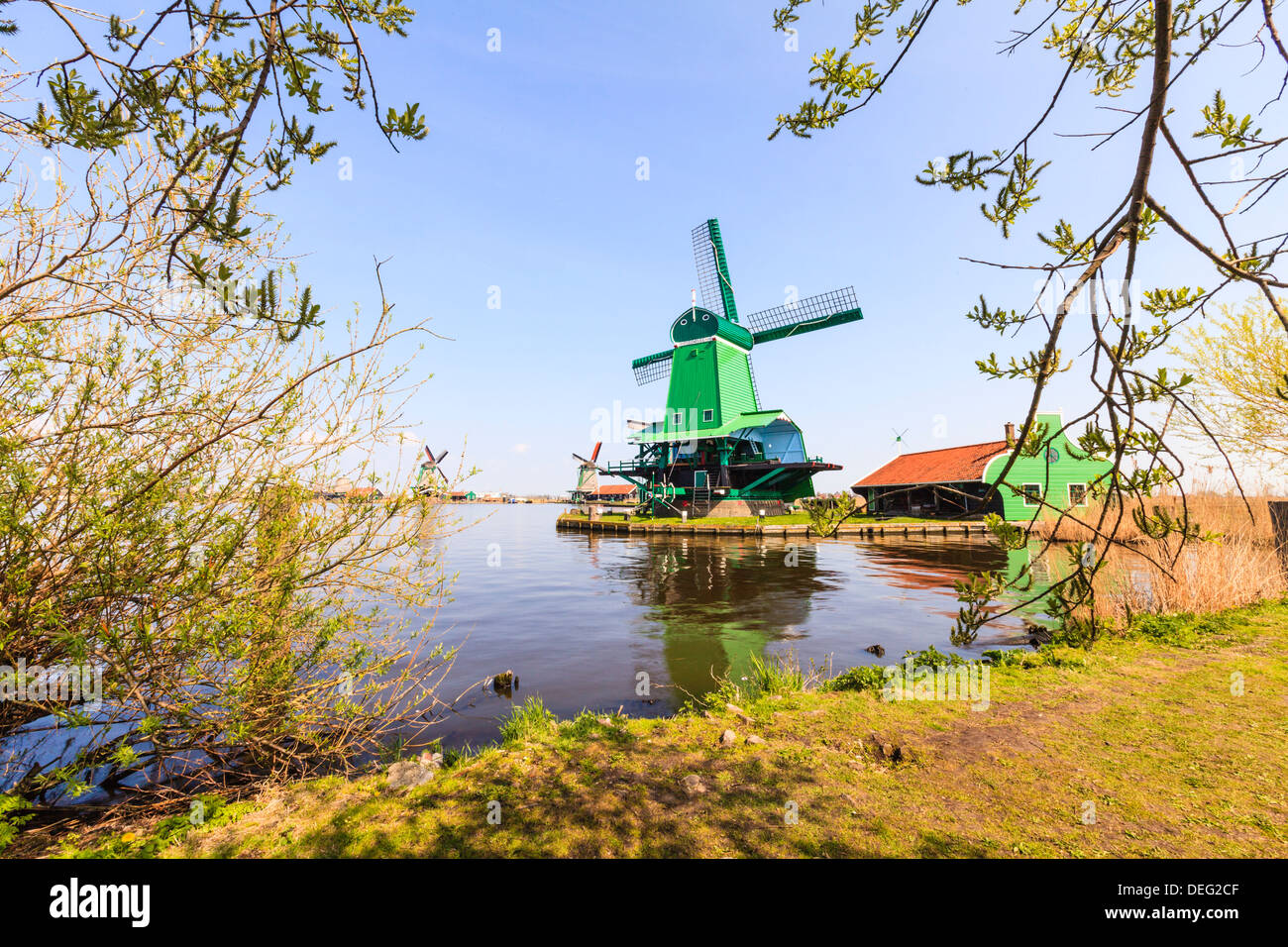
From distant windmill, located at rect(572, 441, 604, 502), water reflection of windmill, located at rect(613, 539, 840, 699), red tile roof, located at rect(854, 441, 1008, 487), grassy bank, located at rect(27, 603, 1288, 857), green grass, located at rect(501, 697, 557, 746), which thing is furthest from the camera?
distant windmill, located at rect(572, 441, 604, 502)

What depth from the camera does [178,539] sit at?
4.23 metres

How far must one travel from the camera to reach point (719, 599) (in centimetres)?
1675

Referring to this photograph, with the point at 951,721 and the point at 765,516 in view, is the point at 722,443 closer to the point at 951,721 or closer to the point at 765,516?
the point at 765,516

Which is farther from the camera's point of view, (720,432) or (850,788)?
(720,432)

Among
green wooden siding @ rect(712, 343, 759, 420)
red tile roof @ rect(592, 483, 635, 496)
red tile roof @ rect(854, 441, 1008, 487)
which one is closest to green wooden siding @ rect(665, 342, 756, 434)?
green wooden siding @ rect(712, 343, 759, 420)

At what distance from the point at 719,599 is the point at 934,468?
30.8m

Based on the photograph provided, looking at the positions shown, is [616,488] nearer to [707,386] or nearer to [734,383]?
[734,383]

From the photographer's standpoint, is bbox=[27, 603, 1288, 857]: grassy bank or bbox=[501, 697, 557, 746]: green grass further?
bbox=[501, 697, 557, 746]: green grass

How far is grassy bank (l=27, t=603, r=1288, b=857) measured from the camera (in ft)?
12.3

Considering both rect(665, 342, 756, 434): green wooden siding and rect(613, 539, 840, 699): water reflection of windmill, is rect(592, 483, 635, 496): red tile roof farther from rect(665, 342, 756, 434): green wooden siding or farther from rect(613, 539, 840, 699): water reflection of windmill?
rect(613, 539, 840, 699): water reflection of windmill

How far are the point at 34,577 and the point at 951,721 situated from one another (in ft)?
27.2

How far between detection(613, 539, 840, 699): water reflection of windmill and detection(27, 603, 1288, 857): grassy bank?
3.19 m

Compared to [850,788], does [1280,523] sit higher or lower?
higher

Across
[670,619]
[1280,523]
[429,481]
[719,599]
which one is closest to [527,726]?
[429,481]
